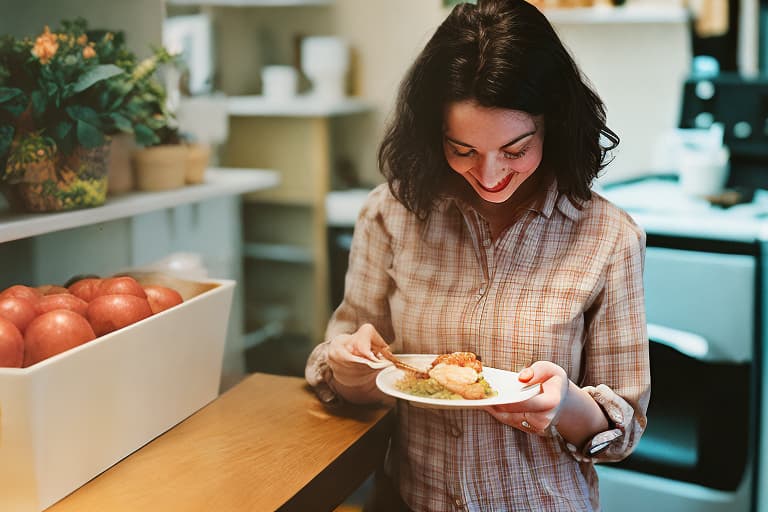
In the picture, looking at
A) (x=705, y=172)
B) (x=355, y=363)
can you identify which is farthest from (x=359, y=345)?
(x=705, y=172)

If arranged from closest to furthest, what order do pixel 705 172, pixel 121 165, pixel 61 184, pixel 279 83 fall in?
pixel 61 184
pixel 121 165
pixel 705 172
pixel 279 83

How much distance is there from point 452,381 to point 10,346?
0.51 metres

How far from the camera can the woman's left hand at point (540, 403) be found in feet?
3.39

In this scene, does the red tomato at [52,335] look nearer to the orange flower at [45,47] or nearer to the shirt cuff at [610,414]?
the orange flower at [45,47]

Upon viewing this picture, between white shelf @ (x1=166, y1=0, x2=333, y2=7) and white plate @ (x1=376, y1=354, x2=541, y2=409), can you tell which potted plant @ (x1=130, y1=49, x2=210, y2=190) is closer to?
white plate @ (x1=376, y1=354, x2=541, y2=409)

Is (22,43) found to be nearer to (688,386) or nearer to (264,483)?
(264,483)

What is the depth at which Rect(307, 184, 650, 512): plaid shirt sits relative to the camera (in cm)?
115

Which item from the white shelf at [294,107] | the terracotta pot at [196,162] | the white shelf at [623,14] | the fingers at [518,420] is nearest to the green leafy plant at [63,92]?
the terracotta pot at [196,162]

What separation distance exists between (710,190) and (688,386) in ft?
1.78

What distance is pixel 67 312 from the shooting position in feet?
3.47

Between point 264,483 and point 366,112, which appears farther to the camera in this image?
point 366,112

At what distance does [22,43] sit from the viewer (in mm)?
1246

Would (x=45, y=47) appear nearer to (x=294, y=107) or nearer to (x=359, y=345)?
(x=359, y=345)

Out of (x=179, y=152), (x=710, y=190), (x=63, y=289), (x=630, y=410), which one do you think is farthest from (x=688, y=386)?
(x=63, y=289)
